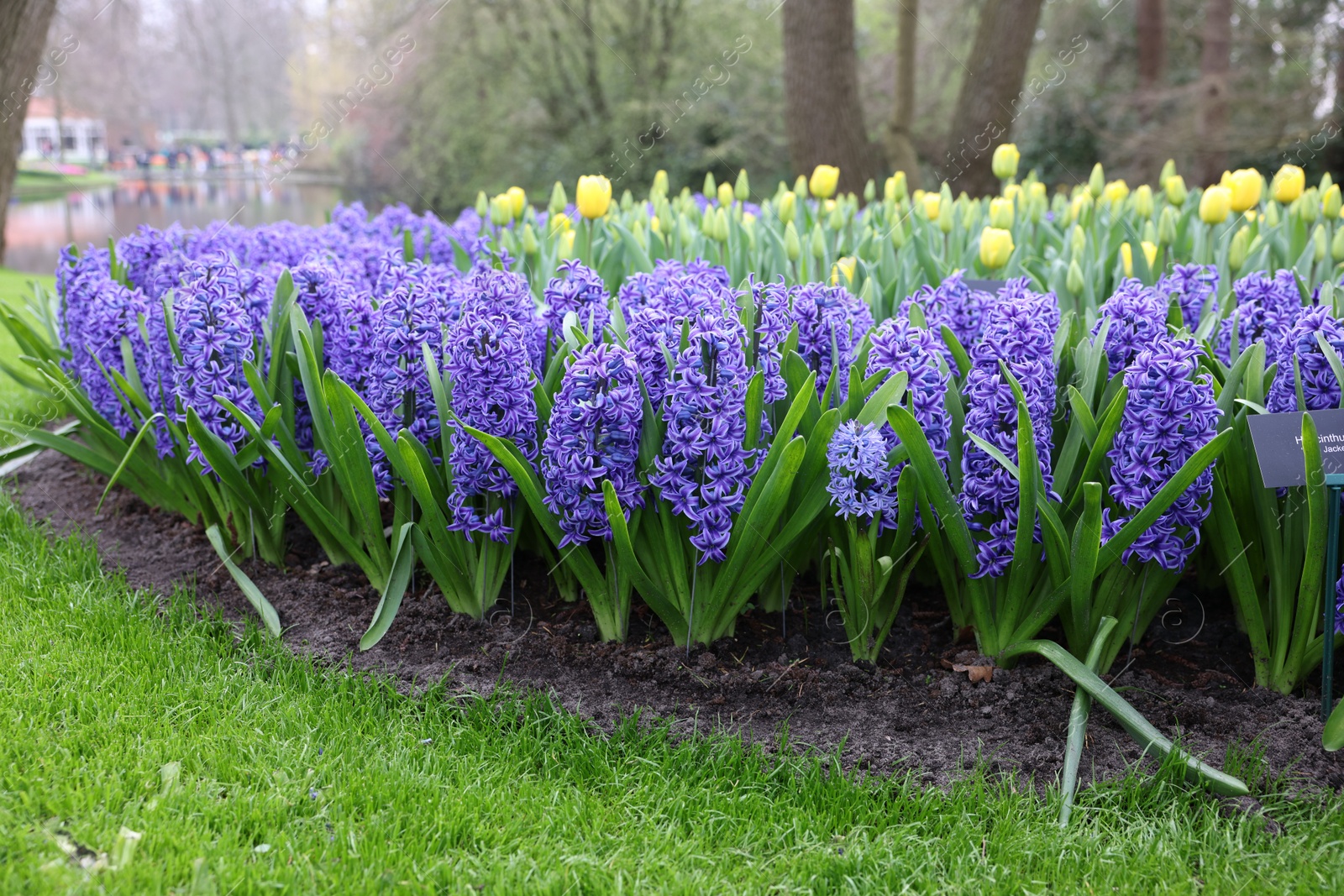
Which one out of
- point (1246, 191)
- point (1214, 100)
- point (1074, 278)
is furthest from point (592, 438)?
point (1214, 100)

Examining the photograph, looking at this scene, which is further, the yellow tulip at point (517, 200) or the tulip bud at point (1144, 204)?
the tulip bud at point (1144, 204)

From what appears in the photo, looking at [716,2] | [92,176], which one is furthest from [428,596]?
[92,176]

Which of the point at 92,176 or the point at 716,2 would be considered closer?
the point at 716,2

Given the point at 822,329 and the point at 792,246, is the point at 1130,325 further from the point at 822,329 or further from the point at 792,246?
the point at 792,246

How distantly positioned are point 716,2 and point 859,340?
1361 cm

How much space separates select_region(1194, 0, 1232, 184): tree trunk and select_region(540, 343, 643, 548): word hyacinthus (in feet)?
38.4

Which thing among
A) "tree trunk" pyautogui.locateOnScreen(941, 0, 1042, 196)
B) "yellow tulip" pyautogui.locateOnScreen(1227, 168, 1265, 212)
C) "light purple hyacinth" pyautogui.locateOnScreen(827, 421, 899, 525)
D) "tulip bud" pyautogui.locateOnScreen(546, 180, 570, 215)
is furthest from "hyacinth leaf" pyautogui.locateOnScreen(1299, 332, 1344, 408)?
"tree trunk" pyautogui.locateOnScreen(941, 0, 1042, 196)

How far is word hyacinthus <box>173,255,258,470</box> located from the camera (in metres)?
2.51

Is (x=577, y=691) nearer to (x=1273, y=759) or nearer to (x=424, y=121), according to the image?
(x=1273, y=759)

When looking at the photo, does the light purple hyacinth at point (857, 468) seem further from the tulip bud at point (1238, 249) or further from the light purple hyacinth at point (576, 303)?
the tulip bud at point (1238, 249)

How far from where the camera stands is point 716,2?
1472 centimetres

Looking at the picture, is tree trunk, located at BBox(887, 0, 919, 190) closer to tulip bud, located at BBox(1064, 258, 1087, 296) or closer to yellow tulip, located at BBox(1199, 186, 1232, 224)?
yellow tulip, located at BBox(1199, 186, 1232, 224)

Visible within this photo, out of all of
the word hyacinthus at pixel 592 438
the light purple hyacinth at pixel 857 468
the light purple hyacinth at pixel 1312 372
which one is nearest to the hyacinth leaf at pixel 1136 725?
the light purple hyacinth at pixel 857 468

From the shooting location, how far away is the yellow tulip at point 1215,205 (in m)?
3.58
